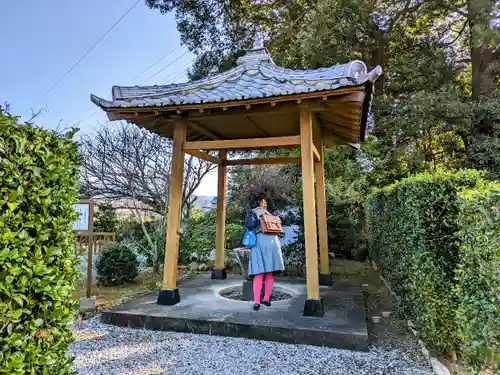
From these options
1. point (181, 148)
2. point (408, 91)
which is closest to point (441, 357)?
point (181, 148)

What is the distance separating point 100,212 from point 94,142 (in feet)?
6.72

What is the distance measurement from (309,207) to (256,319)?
4.74 ft

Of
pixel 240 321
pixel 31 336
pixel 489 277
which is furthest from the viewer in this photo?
pixel 240 321

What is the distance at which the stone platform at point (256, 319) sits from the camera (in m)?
3.36

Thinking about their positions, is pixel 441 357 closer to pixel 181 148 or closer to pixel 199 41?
pixel 181 148

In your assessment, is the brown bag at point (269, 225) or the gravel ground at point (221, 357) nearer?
the gravel ground at point (221, 357)

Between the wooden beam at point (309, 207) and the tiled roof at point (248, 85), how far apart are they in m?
0.44

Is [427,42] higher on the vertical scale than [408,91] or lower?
higher

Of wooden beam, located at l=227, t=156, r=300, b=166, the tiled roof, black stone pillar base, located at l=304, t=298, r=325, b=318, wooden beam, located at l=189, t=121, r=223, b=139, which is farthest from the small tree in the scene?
black stone pillar base, located at l=304, t=298, r=325, b=318

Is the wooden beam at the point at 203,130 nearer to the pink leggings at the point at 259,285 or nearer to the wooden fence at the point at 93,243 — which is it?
the pink leggings at the point at 259,285

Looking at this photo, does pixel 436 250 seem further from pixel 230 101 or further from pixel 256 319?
pixel 230 101

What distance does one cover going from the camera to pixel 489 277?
1.83 metres

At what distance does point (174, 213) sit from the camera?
14.5 feet

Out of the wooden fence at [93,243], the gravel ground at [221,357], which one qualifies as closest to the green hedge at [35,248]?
the gravel ground at [221,357]
